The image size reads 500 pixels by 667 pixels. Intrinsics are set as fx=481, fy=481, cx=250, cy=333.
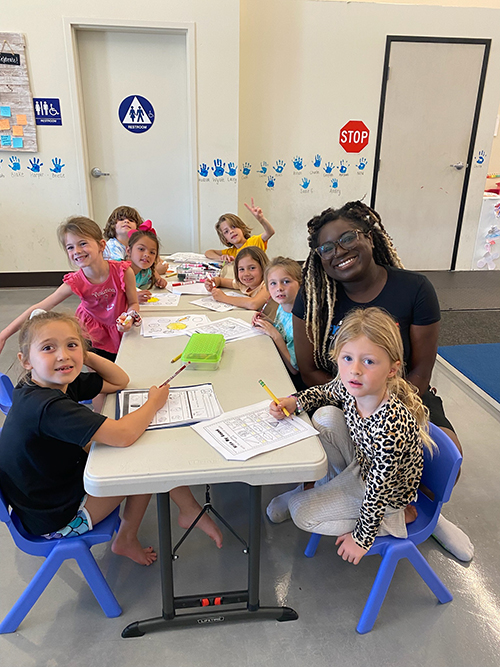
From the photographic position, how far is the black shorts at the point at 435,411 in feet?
5.48

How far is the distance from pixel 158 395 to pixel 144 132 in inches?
146

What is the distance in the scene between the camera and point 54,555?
4.17ft

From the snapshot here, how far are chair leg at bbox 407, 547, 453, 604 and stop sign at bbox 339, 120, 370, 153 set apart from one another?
422cm

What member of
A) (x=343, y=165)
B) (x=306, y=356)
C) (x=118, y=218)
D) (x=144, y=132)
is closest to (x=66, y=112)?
(x=144, y=132)

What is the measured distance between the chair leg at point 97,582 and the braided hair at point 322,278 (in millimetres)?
974

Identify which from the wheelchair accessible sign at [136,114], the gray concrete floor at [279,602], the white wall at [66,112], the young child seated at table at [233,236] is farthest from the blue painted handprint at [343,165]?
the gray concrete floor at [279,602]

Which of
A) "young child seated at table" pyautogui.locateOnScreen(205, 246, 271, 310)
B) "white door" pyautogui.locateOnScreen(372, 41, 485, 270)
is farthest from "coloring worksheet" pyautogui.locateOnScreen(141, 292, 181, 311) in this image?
"white door" pyautogui.locateOnScreen(372, 41, 485, 270)

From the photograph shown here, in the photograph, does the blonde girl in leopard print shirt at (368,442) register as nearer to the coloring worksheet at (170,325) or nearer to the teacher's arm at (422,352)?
the teacher's arm at (422,352)


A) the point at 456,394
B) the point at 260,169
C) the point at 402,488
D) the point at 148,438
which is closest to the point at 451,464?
the point at 402,488

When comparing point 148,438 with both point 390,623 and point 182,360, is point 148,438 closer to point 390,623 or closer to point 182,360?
point 182,360

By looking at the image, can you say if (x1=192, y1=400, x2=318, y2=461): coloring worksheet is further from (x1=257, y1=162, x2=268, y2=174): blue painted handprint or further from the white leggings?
(x1=257, y1=162, x2=268, y2=174): blue painted handprint

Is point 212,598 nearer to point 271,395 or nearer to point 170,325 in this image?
point 271,395

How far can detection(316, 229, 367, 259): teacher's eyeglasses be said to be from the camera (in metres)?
1.56

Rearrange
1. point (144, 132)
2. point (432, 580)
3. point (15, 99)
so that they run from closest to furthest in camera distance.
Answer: point (432, 580) → point (15, 99) → point (144, 132)
